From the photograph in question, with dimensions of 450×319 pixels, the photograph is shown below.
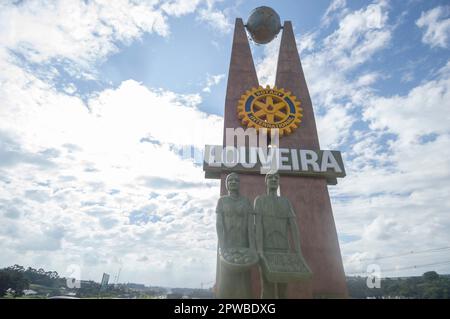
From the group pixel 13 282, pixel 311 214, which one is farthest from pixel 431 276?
pixel 13 282

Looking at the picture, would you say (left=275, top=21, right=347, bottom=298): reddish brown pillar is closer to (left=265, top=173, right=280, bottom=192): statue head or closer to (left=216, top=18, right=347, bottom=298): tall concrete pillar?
(left=216, top=18, right=347, bottom=298): tall concrete pillar

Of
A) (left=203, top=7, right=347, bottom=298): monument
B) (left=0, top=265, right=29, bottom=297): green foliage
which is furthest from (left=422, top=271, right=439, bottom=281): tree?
(left=0, top=265, right=29, bottom=297): green foliage

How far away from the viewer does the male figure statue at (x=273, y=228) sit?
5734 millimetres

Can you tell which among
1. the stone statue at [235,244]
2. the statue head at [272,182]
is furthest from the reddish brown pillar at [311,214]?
the stone statue at [235,244]

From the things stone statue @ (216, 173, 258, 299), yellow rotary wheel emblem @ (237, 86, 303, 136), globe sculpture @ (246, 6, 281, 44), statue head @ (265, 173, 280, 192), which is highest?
globe sculpture @ (246, 6, 281, 44)

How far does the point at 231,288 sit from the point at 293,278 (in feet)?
3.79

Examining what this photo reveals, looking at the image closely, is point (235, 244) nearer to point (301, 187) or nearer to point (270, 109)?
point (301, 187)

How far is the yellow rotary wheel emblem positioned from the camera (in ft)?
37.4

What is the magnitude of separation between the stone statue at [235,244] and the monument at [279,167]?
34 millimetres

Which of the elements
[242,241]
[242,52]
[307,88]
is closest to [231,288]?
[242,241]

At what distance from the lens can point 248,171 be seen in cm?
1020

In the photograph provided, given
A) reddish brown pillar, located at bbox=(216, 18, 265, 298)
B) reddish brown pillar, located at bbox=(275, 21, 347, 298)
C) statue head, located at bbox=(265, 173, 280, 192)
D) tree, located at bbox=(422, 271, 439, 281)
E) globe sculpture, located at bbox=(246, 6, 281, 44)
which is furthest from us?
tree, located at bbox=(422, 271, 439, 281)

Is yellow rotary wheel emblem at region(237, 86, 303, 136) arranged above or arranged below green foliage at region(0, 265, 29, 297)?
above
